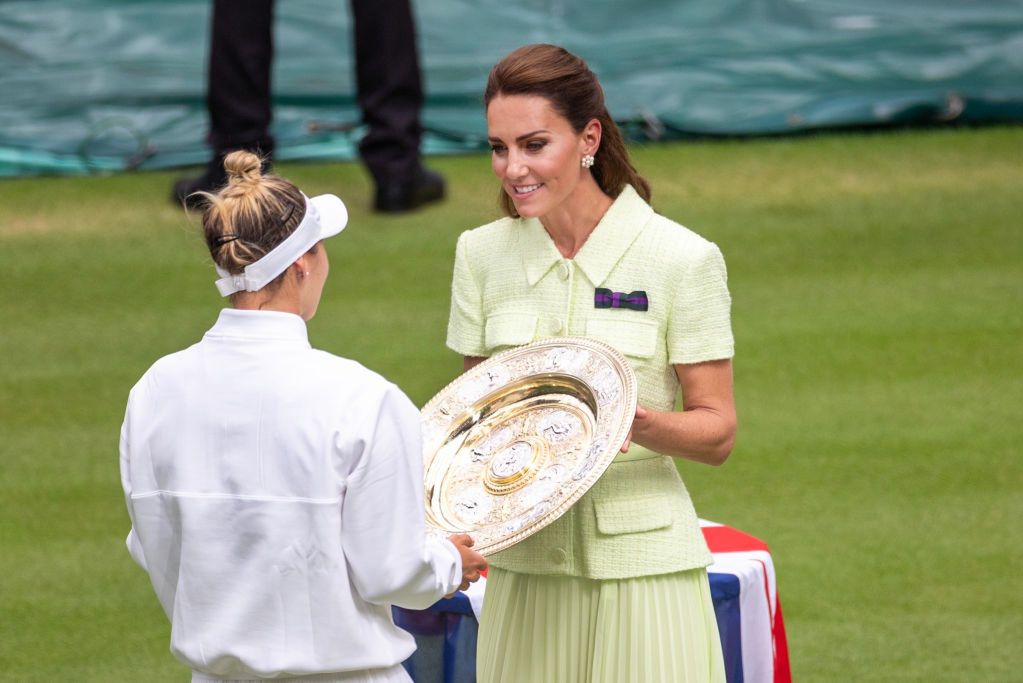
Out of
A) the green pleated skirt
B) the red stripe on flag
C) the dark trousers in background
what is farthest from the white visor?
the dark trousers in background

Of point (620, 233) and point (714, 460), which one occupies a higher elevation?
point (620, 233)

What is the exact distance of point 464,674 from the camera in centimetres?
384

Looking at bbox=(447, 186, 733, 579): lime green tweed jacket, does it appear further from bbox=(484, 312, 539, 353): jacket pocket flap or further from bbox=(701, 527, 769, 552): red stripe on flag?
bbox=(701, 527, 769, 552): red stripe on flag

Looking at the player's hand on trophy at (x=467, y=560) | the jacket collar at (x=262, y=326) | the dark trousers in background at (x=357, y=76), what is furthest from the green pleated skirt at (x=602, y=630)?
the dark trousers in background at (x=357, y=76)

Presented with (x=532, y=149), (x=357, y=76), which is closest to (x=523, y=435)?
(x=532, y=149)

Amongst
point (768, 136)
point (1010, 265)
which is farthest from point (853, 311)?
point (768, 136)

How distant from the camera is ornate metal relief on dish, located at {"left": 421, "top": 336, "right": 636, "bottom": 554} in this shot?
2.80 metres

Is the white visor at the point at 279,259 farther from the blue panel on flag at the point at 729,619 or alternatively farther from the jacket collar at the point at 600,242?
the blue panel on flag at the point at 729,619

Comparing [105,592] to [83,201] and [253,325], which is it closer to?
[253,325]

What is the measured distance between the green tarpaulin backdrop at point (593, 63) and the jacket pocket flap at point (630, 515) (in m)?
6.39

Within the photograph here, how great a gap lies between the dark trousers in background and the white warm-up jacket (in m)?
5.47

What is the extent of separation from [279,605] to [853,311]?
5329 millimetres

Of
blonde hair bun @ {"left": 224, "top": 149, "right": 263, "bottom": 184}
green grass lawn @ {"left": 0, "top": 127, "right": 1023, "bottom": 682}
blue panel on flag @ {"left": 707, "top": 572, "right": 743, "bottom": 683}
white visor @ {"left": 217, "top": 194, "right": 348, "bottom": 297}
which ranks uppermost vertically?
blonde hair bun @ {"left": 224, "top": 149, "right": 263, "bottom": 184}

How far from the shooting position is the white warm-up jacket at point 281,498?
2455mm
